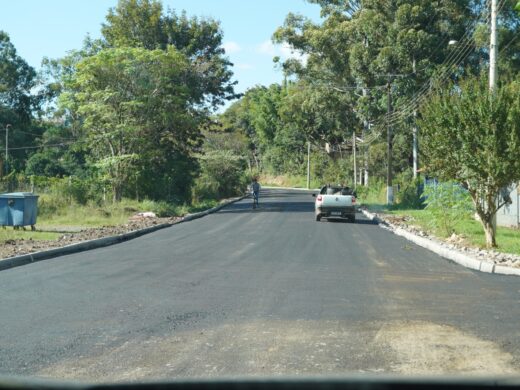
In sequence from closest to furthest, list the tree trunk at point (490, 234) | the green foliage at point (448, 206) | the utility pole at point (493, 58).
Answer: the tree trunk at point (490, 234)
the utility pole at point (493, 58)
the green foliage at point (448, 206)

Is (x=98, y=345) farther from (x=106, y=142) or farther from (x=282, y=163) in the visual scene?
(x=282, y=163)

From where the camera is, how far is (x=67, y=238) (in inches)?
721

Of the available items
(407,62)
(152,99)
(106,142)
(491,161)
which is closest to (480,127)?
(491,161)

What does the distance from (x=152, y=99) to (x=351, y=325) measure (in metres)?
27.4

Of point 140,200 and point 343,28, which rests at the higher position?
point 343,28

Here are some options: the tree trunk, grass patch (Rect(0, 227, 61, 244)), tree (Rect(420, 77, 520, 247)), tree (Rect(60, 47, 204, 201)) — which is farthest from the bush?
grass patch (Rect(0, 227, 61, 244))

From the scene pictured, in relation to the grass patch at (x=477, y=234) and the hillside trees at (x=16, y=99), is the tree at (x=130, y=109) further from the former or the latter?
the hillside trees at (x=16, y=99)

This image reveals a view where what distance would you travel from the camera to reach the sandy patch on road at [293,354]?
18.3 feet

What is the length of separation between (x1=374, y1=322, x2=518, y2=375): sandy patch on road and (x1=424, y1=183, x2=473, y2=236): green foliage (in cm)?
1318

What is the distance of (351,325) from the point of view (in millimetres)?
7461

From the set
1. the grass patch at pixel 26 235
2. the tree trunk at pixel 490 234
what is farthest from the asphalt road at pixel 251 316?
the grass patch at pixel 26 235

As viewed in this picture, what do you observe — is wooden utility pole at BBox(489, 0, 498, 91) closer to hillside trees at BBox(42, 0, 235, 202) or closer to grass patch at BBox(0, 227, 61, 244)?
grass patch at BBox(0, 227, 61, 244)

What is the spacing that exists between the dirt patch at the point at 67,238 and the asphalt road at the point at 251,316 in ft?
4.57

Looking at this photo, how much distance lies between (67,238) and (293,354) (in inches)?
531
